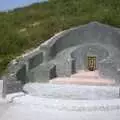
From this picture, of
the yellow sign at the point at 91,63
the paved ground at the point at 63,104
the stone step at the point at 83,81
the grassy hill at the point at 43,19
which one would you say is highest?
the grassy hill at the point at 43,19

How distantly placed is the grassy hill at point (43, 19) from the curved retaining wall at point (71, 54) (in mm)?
1144

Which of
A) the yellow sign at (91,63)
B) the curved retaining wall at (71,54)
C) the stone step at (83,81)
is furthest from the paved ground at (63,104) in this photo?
the yellow sign at (91,63)

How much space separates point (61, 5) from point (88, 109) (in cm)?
1175

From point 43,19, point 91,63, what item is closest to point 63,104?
point 91,63

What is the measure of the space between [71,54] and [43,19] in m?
5.18

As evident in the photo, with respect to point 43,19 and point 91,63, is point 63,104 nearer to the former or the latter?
point 91,63

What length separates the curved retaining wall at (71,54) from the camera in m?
11.9

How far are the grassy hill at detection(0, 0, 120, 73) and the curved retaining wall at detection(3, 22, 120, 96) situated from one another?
1.14m

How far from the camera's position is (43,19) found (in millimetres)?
18203

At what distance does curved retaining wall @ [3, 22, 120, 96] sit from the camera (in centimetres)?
1195

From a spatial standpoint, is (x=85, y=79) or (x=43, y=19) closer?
(x=85, y=79)

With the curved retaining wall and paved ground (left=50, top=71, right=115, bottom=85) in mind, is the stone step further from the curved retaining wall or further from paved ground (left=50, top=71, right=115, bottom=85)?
the curved retaining wall

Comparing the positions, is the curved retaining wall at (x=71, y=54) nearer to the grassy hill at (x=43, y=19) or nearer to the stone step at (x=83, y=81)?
the stone step at (x=83, y=81)

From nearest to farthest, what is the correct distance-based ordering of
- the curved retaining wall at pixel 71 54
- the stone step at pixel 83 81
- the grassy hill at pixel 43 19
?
1. the stone step at pixel 83 81
2. the curved retaining wall at pixel 71 54
3. the grassy hill at pixel 43 19
